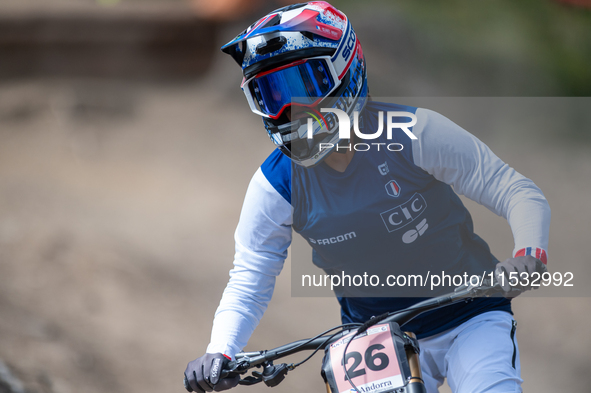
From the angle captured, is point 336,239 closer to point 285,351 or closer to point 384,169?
point 384,169

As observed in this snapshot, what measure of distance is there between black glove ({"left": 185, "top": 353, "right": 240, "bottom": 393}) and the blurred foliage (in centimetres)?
681

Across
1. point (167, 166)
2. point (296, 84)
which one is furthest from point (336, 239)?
point (167, 166)

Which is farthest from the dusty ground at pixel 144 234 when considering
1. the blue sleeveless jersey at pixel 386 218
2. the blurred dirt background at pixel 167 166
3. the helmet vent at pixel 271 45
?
the helmet vent at pixel 271 45

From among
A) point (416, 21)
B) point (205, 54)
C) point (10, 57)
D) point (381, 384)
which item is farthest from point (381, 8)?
point (381, 384)

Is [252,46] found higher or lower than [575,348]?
higher

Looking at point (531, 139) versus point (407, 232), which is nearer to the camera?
point (407, 232)

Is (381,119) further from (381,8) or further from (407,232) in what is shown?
(381,8)

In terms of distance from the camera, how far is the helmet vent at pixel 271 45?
1.68 metres

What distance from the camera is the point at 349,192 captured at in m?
1.77

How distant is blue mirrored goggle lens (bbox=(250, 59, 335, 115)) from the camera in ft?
5.62

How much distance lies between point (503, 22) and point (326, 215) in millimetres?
6616

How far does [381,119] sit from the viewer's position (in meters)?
1.82

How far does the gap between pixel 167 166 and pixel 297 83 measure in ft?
17.3

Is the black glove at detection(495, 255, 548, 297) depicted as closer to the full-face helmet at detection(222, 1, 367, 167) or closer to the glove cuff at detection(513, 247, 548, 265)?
the glove cuff at detection(513, 247, 548, 265)
